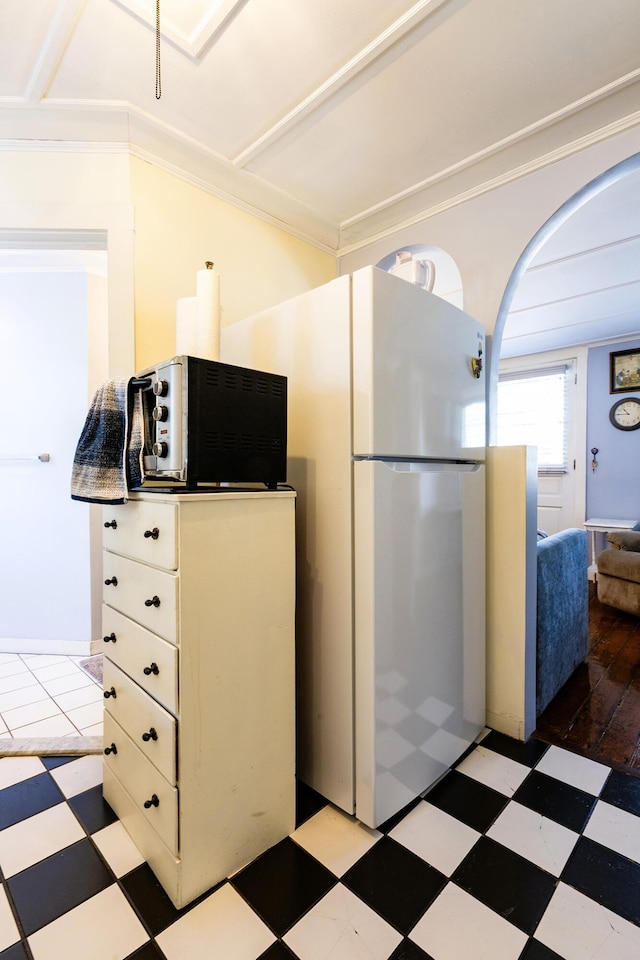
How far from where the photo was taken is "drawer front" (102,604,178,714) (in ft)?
3.72

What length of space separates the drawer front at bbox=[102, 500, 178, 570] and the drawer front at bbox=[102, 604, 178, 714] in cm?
20

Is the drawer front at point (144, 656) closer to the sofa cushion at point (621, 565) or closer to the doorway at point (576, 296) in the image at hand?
the doorway at point (576, 296)

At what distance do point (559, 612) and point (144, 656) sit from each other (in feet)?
5.98

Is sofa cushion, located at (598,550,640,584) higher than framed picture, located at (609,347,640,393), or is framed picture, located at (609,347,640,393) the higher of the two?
framed picture, located at (609,347,640,393)

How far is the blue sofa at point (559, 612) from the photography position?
6.53 ft

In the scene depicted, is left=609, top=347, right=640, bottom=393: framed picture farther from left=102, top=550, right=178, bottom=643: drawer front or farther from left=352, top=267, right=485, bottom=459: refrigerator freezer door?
left=102, top=550, right=178, bottom=643: drawer front

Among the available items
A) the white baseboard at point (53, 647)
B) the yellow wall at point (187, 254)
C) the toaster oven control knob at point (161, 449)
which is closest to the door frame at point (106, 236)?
the yellow wall at point (187, 254)

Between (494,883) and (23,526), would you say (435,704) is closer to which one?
(494,883)

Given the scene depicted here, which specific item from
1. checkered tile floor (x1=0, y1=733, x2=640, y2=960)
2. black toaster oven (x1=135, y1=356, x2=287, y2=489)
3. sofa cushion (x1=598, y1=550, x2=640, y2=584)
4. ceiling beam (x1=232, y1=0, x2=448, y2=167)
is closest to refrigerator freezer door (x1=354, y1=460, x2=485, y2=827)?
checkered tile floor (x1=0, y1=733, x2=640, y2=960)

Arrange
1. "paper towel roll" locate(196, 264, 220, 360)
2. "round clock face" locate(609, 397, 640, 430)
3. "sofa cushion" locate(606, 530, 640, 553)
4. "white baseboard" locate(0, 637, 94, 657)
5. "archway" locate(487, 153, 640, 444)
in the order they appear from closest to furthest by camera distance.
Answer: "paper towel roll" locate(196, 264, 220, 360) < "archway" locate(487, 153, 640, 444) < "white baseboard" locate(0, 637, 94, 657) < "sofa cushion" locate(606, 530, 640, 553) < "round clock face" locate(609, 397, 640, 430)

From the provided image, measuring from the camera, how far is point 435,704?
1.55 metres

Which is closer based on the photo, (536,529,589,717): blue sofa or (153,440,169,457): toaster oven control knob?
(153,440,169,457): toaster oven control knob

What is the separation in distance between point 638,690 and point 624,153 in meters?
2.33

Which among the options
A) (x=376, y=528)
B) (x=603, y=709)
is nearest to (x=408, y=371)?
(x=376, y=528)
